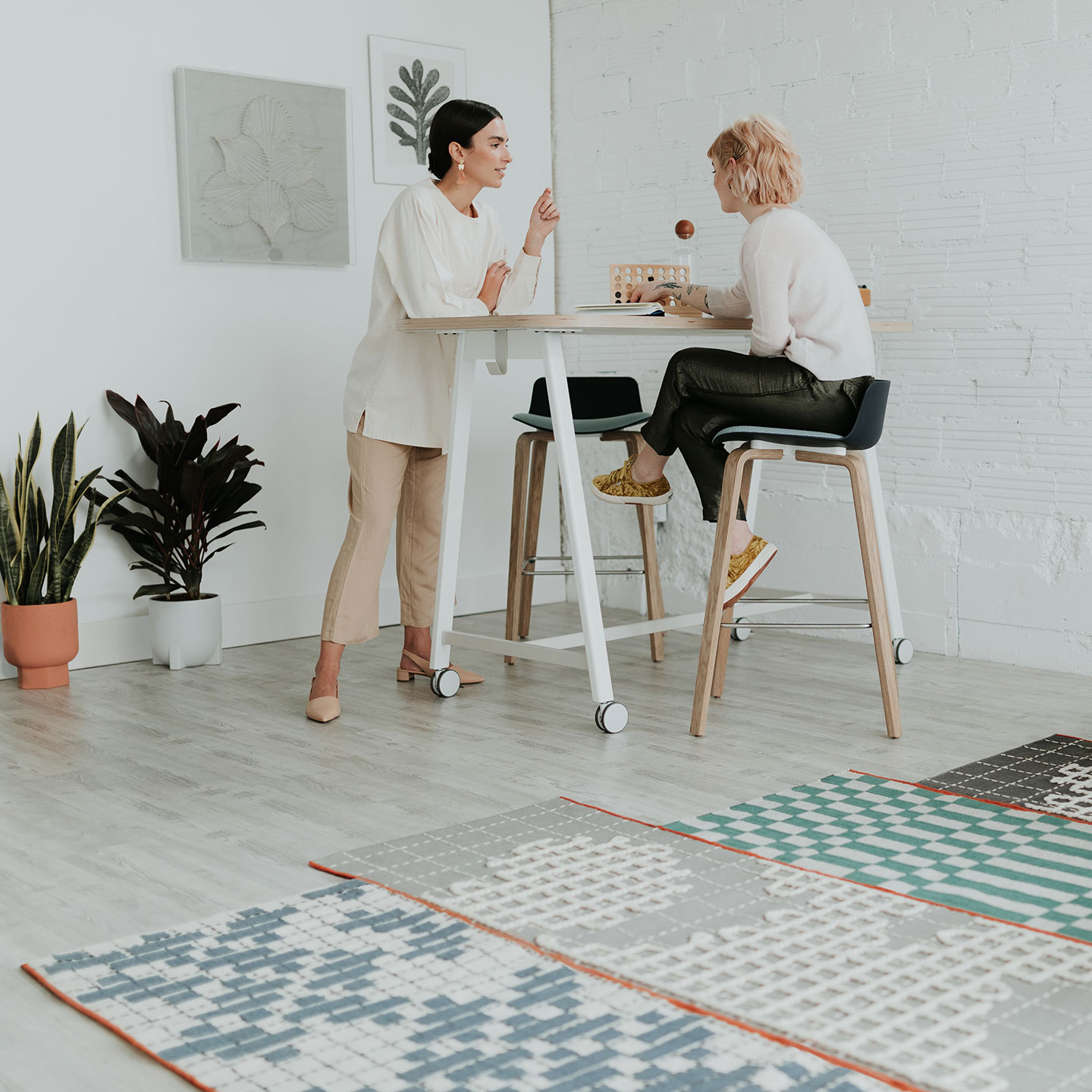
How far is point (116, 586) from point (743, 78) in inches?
99.7

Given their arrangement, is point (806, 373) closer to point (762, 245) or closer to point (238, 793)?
point (762, 245)

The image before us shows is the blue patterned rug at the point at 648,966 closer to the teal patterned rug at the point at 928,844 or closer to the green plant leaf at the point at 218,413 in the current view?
the teal patterned rug at the point at 928,844

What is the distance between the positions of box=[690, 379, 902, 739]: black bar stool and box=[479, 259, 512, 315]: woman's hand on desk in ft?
2.28

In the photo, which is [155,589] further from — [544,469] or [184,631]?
[544,469]

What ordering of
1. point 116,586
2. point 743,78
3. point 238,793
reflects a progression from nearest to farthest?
point 238,793 < point 116,586 < point 743,78

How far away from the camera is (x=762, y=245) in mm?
2926

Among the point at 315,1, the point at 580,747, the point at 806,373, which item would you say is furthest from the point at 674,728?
the point at 315,1

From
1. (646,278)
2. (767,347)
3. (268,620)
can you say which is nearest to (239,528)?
(268,620)

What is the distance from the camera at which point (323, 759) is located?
289cm

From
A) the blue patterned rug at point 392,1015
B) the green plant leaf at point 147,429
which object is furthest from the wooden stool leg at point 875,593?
the green plant leaf at point 147,429

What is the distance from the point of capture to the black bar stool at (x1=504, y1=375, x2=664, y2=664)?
12.3 ft

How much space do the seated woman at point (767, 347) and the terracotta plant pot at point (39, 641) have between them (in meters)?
1.71

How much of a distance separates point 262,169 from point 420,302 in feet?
4.33

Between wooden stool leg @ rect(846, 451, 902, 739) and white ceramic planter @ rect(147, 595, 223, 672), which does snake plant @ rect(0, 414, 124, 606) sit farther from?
wooden stool leg @ rect(846, 451, 902, 739)
